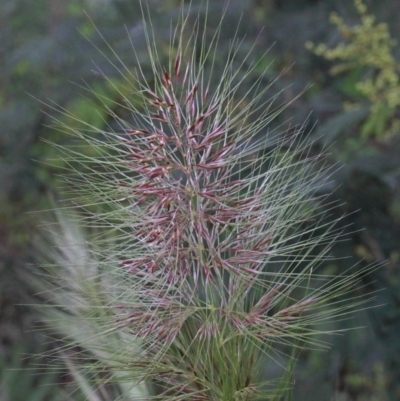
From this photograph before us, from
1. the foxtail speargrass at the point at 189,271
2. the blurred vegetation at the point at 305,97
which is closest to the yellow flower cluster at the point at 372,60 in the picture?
the blurred vegetation at the point at 305,97

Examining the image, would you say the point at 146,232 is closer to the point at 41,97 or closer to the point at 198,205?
the point at 198,205

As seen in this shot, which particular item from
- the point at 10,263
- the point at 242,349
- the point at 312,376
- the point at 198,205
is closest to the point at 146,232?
the point at 198,205

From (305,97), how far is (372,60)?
1.77 feet

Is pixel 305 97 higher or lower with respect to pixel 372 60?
lower

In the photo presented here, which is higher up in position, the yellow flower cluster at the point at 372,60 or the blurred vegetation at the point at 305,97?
the yellow flower cluster at the point at 372,60

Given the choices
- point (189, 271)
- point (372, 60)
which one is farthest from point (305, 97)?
point (189, 271)

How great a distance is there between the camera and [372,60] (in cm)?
299

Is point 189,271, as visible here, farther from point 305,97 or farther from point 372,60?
point 305,97

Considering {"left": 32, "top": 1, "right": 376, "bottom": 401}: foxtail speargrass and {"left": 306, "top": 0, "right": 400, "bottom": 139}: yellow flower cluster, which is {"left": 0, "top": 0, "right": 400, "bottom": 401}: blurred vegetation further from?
{"left": 32, "top": 1, "right": 376, "bottom": 401}: foxtail speargrass

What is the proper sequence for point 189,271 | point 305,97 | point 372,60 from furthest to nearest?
point 305,97 < point 372,60 < point 189,271

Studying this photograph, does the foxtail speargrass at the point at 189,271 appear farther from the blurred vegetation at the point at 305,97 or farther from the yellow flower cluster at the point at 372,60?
the yellow flower cluster at the point at 372,60


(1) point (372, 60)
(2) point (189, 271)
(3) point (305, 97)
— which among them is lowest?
(2) point (189, 271)

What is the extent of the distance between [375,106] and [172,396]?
1883 millimetres

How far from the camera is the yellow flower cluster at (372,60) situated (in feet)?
9.77
